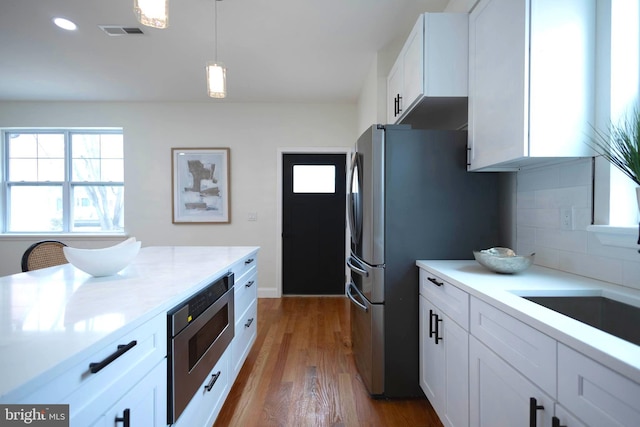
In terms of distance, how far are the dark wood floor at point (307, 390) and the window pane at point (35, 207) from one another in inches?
144

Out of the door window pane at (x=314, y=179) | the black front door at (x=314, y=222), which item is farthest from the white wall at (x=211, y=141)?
the door window pane at (x=314, y=179)

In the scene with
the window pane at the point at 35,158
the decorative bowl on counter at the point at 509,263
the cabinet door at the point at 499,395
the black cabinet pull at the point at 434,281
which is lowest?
the cabinet door at the point at 499,395

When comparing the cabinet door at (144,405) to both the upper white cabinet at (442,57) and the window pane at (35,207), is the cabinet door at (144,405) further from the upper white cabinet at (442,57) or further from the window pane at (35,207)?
the window pane at (35,207)

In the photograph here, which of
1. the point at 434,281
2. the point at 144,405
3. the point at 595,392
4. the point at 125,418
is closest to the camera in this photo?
the point at 595,392

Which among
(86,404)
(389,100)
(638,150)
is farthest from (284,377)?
(389,100)

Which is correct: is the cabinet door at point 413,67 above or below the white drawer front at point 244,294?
above

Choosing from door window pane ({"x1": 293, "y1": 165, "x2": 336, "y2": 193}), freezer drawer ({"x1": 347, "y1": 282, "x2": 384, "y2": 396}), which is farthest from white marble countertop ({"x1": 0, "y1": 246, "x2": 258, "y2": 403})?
door window pane ({"x1": 293, "y1": 165, "x2": 336, "y2": 193})

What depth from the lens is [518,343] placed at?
0.90m

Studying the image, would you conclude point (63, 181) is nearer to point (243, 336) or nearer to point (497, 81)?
point (243, 336)

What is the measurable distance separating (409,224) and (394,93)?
1.23 meters

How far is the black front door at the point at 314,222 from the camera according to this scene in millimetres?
3973

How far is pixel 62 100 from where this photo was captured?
12.9 ft

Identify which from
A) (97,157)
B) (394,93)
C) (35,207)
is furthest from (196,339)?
(35,207)

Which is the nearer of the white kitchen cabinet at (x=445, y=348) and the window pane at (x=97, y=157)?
the white kitchen cabinet at (x=445, y=348)
